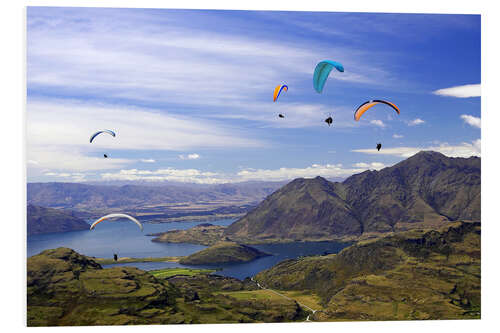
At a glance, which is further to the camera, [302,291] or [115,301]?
[302,291]

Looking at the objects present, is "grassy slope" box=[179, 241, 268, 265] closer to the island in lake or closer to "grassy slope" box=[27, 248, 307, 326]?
the island in lake

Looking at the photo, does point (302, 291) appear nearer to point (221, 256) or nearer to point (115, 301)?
point (115, 301)

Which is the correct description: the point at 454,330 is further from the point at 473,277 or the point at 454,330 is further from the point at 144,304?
the point at 473,277

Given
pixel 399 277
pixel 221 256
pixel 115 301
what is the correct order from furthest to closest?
pixel 221 256 → pixel 399 277 → pixel 115 301

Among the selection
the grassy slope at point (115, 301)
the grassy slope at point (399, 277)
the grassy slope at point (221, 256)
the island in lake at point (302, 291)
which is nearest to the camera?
the grassy slope at point (115, 301)

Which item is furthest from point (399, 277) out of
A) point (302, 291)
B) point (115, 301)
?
point (115, 301)

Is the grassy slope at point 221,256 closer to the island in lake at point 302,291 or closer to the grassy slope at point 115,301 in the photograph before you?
the island in lake at point 302,291

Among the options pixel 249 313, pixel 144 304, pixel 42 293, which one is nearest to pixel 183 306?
pixel 144 304

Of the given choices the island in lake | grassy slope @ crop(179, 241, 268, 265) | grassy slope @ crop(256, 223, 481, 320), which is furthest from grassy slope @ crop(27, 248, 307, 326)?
grassy slope @ crop(179, 241, 268, 265)

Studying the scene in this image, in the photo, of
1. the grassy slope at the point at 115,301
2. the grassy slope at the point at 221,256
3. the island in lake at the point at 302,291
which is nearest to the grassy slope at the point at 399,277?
the island in lake at the point at 302,291
